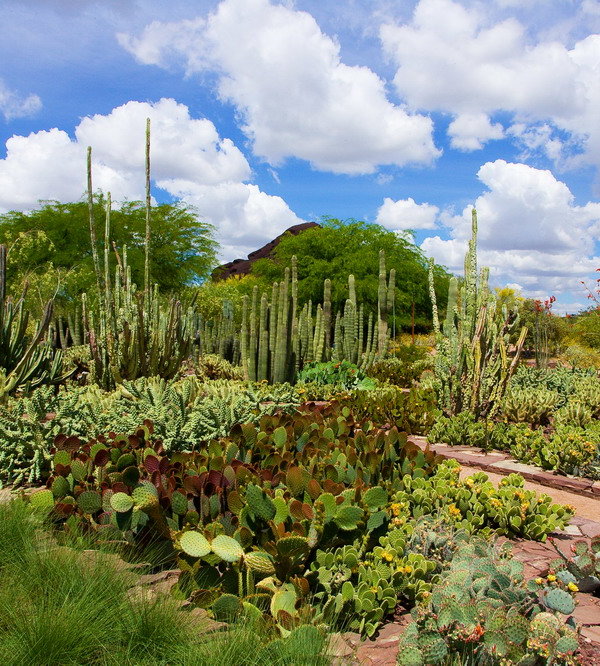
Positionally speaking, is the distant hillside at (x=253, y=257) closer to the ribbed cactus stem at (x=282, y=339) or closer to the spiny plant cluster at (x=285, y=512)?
the ribbed cactus stem at (x=282, y=339)

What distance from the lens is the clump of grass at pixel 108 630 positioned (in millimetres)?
2074

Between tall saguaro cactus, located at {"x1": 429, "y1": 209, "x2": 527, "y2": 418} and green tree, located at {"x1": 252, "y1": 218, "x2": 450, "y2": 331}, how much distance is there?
21.9 m

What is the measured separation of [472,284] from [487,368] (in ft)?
3.13

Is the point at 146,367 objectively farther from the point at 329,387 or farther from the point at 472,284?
the point at 472,284

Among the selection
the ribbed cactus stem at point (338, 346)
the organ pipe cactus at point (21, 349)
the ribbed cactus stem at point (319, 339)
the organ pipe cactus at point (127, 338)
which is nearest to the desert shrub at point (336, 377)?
the ribbed cactus stem at point (319, 339)

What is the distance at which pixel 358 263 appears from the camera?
29.5 metres

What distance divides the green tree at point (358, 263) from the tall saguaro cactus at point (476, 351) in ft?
71.7

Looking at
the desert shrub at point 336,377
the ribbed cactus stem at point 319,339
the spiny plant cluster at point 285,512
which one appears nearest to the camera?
the spiny plant cluster at point 285,512

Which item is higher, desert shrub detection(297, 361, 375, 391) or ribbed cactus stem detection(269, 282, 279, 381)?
ribbed cactus stem detection(269, 282, 279, 381)

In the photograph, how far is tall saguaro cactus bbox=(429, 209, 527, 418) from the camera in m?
6.29

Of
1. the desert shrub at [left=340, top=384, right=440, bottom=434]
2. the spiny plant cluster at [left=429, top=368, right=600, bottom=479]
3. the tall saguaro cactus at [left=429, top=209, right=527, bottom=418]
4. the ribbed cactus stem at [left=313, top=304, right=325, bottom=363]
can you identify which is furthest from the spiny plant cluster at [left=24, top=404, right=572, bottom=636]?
the ribbed cactus stem at [left=313, top=304, right=325, bottom=363]

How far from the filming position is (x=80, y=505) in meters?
3.08

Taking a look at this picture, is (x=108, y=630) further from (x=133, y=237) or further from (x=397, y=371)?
(x=133, y=237)

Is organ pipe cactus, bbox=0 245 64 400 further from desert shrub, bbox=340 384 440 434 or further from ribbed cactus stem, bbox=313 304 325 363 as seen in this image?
ribbed cactus stem, bbox=313 304 325 363
